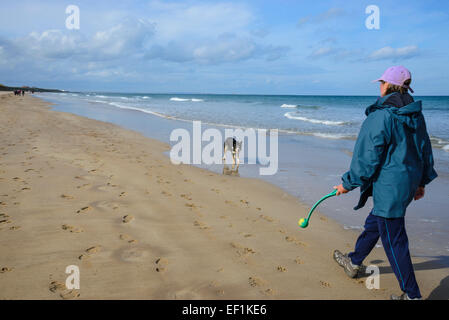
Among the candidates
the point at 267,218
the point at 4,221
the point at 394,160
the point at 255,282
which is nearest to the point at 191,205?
the point at 267,218

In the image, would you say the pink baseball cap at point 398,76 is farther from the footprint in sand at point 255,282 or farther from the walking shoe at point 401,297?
the footprint in sand at point 255,282

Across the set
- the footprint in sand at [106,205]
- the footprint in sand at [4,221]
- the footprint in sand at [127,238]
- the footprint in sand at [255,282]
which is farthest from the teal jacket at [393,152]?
the footprint in sand at [4,221]

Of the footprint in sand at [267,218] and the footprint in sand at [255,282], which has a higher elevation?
the footprint in sand at [267,218]

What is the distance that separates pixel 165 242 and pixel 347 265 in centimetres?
217

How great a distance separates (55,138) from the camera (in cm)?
1098

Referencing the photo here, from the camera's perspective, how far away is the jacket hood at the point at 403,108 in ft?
8.26

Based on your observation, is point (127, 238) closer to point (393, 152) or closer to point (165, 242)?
point (165, 242)

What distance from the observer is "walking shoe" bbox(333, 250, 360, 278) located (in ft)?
10.6

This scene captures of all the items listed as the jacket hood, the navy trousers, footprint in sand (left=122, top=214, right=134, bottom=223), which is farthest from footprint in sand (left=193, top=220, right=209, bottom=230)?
the jacket hood

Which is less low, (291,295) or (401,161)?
(401,161)

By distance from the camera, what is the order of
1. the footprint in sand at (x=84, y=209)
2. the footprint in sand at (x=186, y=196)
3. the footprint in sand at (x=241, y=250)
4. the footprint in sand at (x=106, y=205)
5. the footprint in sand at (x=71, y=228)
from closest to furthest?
1. the footprint in sand at (x=241, y=250)
2. the footprint in sand at (x=71, y=228)
3. the footprint in sand at (x=84, y=209)
4. the footprint in sand at (x=106, y=205)
5. the footprint in sand at (x=186, y=196)

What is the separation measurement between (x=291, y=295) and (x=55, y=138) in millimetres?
10792

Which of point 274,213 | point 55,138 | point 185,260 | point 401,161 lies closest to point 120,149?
point 55,138
